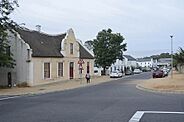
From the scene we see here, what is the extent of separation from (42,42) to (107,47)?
30.2 m

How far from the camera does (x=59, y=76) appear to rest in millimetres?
51188

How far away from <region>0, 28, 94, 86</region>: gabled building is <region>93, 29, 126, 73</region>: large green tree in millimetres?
16889

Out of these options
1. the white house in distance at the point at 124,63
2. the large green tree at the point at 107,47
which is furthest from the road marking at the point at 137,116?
the white house in distance at the point at 124,63

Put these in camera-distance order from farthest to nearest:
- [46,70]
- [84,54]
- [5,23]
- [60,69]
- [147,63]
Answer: [147,63], [84,54], [60,69], [46,70], [5,23]

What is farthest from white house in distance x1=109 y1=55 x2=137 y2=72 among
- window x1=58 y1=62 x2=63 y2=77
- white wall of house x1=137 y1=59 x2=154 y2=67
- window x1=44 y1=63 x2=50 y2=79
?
window x1=44 y1=63 x2=50 y2=79

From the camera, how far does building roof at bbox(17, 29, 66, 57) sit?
4538cm

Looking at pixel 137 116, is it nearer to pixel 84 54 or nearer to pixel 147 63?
pixel 84 54

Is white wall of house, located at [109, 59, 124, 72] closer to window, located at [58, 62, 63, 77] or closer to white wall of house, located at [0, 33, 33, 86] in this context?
window, located at [58, 62, 63, 77]

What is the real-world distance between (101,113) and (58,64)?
120 feet

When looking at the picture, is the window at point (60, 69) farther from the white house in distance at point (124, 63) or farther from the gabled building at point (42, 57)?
the white house in distance at point (124, 63)

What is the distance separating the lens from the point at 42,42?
49781 mm

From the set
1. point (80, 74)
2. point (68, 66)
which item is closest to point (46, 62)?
point (68, 66)

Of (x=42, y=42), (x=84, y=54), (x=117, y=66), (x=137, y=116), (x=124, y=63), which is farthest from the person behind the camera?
(x=124, y=63)

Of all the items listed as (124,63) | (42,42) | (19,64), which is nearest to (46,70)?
(42,42)
